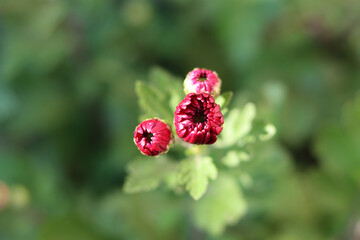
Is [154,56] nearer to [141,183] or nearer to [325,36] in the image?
[325,36]

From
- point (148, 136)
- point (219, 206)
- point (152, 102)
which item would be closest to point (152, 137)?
point (148, 136)

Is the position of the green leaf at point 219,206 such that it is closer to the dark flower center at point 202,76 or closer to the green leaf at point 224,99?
the green leaf at point 224,99

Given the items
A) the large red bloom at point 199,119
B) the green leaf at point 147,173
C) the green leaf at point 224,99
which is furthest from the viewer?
the green leaf at point 147,173

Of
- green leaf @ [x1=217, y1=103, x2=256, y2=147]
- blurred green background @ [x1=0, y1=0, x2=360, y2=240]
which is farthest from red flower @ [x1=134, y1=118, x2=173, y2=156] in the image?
blurred green background @ [x1=0, y1=0, x2=360, y2=240]

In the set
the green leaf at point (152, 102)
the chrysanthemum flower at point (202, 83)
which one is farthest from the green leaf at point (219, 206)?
the chrysanthemum flower at point (202, 83)

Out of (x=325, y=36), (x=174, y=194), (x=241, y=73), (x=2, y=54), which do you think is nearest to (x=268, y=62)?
(x=241, y=73)

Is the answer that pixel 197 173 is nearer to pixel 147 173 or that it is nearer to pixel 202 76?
pixel 147 173
